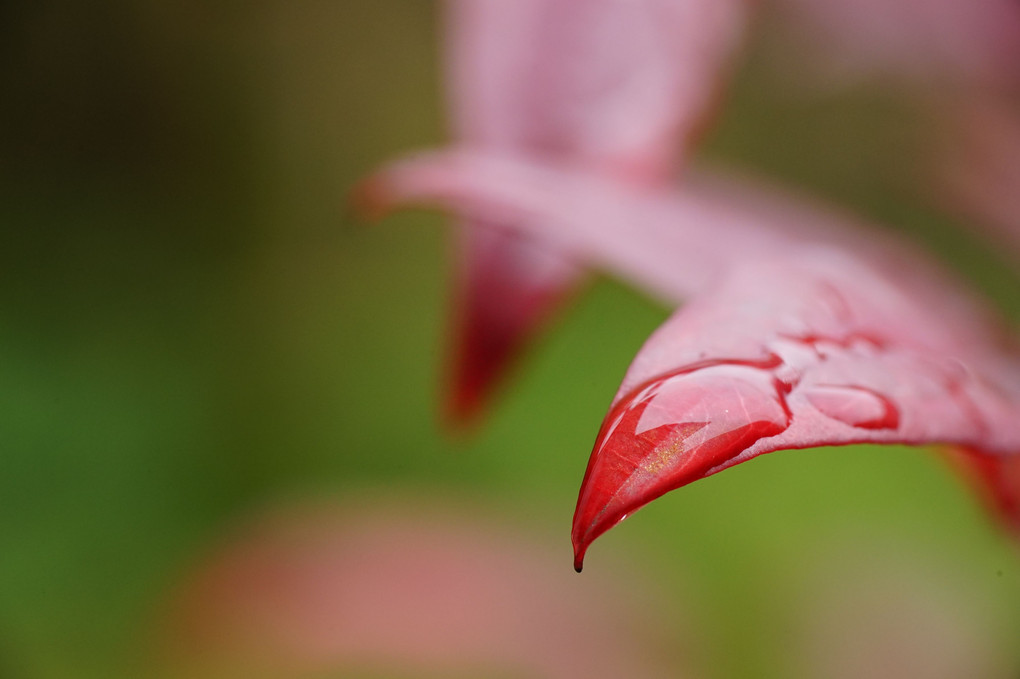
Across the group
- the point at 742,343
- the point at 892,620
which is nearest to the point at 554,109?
the point at 742,343

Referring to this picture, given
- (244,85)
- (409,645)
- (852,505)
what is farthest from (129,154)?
(852,505)

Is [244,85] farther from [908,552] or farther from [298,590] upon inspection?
[908,552]

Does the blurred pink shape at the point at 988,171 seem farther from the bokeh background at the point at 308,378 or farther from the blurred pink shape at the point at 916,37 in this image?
the bokeh background at the point at 308,378

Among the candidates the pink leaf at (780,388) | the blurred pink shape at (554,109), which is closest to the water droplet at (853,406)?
the pink leaf at (780,388)

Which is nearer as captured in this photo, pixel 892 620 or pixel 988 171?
pixel 988 171

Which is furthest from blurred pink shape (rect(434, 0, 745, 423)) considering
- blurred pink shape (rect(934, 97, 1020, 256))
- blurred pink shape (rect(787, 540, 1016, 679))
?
blurred pink shape (rect(787, 540, 1016, 679))

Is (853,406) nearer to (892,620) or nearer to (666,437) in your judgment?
(666,437)
